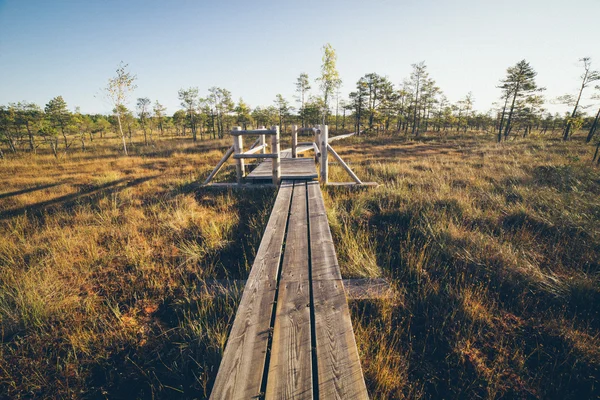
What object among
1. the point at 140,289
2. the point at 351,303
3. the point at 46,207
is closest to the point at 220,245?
the point at 140,289

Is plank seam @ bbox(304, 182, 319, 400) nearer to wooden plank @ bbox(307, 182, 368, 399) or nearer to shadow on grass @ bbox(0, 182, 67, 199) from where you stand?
wooden plank @ bbox(307, 182, 368, 399)

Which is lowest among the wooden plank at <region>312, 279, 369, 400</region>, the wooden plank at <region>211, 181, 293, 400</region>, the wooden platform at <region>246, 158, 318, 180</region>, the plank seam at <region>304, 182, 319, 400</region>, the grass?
the grass

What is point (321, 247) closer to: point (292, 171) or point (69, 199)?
point (292, 171)

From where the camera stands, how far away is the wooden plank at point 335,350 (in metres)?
1.36

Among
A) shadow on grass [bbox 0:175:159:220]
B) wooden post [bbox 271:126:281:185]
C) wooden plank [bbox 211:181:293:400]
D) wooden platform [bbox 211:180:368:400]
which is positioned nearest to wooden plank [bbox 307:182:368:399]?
wooden platform [bbox 211:180:368:400]

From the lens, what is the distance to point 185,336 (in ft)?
7.37

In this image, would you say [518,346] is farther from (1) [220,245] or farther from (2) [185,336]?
(1) [220,245]

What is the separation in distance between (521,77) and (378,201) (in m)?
38.8

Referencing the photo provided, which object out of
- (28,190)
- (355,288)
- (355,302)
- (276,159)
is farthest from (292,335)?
(28,190)

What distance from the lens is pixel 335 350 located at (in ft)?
5.21

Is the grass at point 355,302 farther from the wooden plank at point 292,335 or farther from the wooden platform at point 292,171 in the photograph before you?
the wooden platform at point 292,171

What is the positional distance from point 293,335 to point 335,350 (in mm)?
323

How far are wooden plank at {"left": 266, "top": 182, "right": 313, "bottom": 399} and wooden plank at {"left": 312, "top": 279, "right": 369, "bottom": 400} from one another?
82 millimetres

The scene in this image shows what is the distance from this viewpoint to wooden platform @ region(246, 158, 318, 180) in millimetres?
6227
